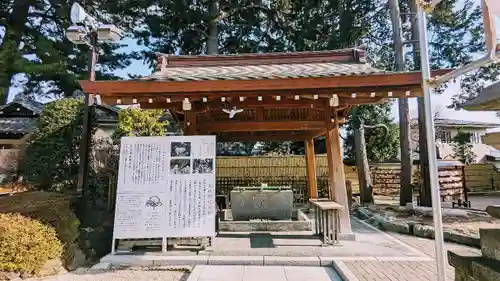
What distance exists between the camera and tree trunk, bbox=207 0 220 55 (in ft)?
46.5

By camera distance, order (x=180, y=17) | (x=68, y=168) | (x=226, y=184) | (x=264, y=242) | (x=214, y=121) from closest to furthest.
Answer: (x=264, y=242)
(x=214, y=121)
(x=68, y=168)
(x=226, y=184)
(x=180, y=17)

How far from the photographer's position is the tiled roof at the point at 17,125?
12.8m

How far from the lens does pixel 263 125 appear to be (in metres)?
6.79

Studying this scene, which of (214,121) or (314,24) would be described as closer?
(214,121)

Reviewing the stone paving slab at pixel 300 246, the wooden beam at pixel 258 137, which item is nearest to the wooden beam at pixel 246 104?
the stone paving slab at pixel 300 246

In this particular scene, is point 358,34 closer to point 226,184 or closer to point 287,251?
point 226,184

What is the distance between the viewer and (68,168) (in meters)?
7.97

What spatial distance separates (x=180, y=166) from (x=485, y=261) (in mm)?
4206

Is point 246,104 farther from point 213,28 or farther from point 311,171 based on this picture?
point 213,28

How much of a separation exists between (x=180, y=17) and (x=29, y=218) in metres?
11.4

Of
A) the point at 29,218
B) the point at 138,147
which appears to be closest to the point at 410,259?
the point at 138,147

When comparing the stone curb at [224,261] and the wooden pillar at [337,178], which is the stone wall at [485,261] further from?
the wooden pillar at [337,178]

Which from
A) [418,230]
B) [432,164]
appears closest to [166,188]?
[432,164]

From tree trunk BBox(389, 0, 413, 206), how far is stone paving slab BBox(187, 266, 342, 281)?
7.99 m
